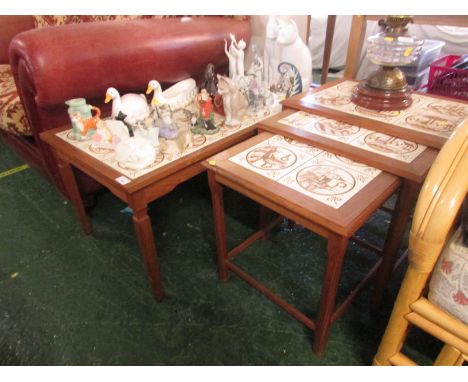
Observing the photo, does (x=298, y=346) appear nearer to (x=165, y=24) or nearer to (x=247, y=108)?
(x=247, y=108)

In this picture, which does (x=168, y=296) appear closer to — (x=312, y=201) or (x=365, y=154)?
(x=312, y=201)

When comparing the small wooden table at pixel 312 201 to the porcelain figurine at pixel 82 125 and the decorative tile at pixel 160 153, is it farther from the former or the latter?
the porcelain figurine at pixel 82 125

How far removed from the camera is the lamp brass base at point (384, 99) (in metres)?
1.05

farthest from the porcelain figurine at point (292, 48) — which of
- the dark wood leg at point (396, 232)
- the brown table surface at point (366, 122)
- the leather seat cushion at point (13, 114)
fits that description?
the leather seat cushion at point (13, 114)

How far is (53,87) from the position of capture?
105cm

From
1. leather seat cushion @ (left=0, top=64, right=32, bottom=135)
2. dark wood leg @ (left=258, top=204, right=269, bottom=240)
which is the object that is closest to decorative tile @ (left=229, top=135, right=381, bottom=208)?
dark wood leg @ (left=258, top=204, right=269, bottom=240)

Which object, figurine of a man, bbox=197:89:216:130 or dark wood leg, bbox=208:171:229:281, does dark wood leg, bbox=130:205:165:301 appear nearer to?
dark wood leg, bbox=208:171:229:281

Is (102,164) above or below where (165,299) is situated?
above

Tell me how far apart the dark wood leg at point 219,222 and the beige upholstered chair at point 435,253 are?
0.49 metres

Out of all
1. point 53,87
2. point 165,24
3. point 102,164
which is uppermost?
point 165,24

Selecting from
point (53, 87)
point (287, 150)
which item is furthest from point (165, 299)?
point (53, 87)

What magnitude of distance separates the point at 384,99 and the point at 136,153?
754mm

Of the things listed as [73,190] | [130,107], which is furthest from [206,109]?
[73,190]

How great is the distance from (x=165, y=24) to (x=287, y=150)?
0.80 metres
